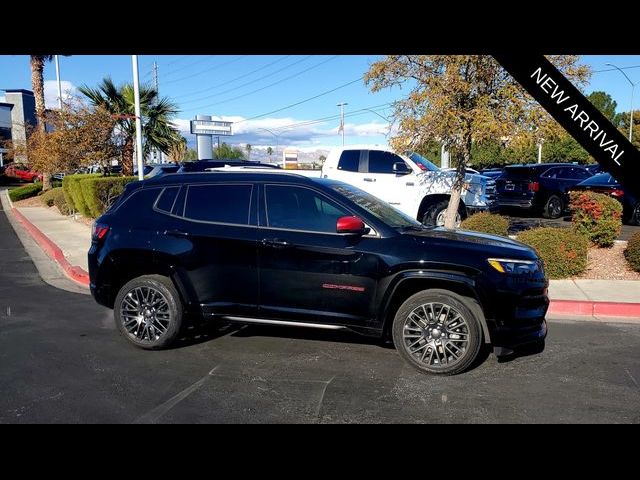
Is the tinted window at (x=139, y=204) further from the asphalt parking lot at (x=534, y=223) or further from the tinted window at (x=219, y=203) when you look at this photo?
the asphalt parking lot at (x=534, y=223)

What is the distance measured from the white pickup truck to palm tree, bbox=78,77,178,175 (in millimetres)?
10031

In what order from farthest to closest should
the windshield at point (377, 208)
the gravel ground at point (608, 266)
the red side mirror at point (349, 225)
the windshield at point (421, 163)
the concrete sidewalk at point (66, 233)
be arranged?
1. the windshield at point (421, 163)
2. the concrete sidewalk at point (66, 233)
3. the gravel ground at point (608, 266)
4. the windshield at point (377, 208)
5. the red side mirror at point (349, 225)

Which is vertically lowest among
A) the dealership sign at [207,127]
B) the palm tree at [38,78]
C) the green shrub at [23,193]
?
the green shrub at [23,193]

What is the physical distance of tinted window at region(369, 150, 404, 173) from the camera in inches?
473

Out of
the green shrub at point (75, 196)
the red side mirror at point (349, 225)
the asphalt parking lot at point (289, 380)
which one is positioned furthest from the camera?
the green shrub at point (75, 196)

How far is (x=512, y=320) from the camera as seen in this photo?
4.62m

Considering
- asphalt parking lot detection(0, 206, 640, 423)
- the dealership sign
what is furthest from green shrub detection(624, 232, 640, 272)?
the dealership sign

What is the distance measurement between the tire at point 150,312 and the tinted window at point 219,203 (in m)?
0.79

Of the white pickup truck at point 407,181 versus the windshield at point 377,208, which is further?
the white pickup truck at point 407,181

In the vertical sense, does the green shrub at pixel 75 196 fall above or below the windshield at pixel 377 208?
below

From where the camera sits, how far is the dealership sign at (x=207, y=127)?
39.5 m

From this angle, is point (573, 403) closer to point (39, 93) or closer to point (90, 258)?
point (90, 258)

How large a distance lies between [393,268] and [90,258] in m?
3.39

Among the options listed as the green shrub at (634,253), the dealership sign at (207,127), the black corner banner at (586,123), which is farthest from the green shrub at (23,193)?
the black corner banner at (586,123)
